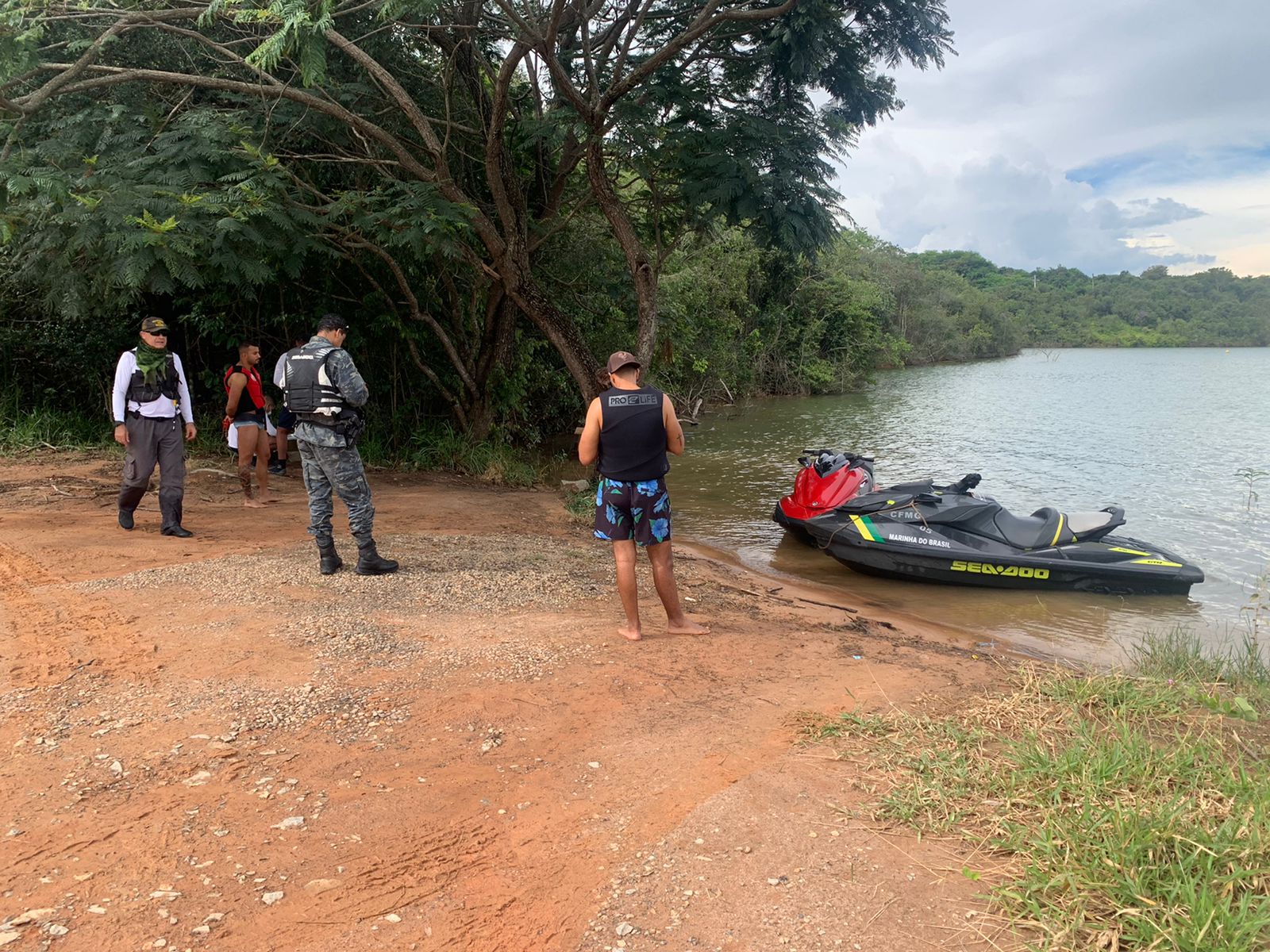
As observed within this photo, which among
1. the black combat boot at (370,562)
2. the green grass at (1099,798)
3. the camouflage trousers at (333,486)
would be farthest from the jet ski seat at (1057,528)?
the camouflage trousers at (333,486)

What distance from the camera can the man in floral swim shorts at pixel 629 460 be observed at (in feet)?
16.4

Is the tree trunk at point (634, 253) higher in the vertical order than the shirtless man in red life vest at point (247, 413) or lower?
higher

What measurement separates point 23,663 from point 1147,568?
873 cm

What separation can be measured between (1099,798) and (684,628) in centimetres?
280

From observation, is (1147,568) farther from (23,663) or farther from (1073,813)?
(23,663)

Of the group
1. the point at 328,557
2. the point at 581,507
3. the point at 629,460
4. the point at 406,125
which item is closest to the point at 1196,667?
the point at 629,460

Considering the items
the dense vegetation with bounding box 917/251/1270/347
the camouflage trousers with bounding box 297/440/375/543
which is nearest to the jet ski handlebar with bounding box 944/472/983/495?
the camouflage trousers with bounding box 297/440/375/543

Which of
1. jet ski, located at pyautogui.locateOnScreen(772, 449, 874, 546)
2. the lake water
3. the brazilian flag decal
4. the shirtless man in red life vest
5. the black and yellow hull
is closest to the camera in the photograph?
the lake water

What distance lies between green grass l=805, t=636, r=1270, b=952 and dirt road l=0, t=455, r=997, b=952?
206 millimetres

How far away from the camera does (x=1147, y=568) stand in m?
7.94

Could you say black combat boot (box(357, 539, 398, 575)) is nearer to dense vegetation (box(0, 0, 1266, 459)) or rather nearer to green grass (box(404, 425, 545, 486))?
dense vegetation (box(0, 0, 1266, 459))

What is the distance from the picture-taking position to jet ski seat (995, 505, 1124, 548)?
8.21 meters

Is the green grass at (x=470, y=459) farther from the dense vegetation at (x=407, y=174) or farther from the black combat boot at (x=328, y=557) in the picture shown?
the black combat boot at (x=328, y=557)

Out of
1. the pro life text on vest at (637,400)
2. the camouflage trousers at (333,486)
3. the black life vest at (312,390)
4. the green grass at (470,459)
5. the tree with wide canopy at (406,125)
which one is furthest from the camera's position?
the green grass at (470,459)
